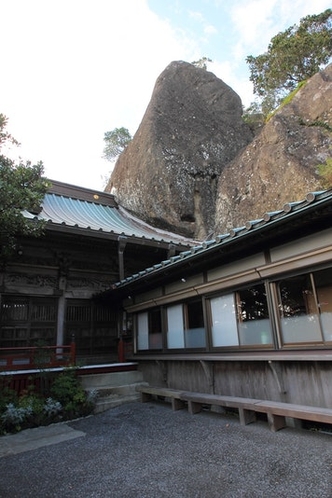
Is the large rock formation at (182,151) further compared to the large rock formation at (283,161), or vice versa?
the large rock formation at (182,151)

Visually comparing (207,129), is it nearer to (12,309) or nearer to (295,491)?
(12,309)

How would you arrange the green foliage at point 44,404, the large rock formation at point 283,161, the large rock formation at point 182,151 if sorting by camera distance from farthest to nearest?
the large rock formation at point 182,151 < the large rock formation at point 283,161 < the green foliage at point 44,404

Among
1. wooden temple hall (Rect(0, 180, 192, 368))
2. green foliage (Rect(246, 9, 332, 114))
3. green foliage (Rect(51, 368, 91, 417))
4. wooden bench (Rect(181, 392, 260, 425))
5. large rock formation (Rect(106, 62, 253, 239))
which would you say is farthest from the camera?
green foliage (Rect(246, 9, 332, 114))

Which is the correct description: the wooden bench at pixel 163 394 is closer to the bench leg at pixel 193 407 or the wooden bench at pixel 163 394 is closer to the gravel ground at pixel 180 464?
the bench leg at pixel 193 407

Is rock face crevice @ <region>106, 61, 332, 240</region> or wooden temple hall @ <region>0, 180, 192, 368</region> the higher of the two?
rock face crevice @ <region>106, 61, 332, 240</region>

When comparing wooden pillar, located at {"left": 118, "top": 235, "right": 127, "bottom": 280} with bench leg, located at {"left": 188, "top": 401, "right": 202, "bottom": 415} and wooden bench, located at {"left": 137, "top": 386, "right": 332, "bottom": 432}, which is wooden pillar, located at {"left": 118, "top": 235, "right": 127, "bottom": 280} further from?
bench leg, located at {"left": 188, "top": 401, "right": 202, "bottom": 415}

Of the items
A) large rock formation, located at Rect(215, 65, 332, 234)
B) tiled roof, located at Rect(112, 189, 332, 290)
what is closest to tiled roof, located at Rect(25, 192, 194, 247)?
large rock formation, located at Rect(215, 65, 332, 234)

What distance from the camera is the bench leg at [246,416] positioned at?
5.20 metres

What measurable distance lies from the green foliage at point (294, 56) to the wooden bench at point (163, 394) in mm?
19548

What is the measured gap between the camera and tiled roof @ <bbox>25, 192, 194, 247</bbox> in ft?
38.0

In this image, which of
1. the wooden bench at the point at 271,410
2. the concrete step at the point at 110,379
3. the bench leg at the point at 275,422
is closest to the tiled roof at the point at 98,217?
the concrete step at the point at 110,379

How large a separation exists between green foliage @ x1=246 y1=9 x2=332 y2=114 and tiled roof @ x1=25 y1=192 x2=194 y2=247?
1254cm

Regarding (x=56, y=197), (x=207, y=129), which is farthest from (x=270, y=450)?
(x=207, y=129)

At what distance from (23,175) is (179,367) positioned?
527 centimetres
